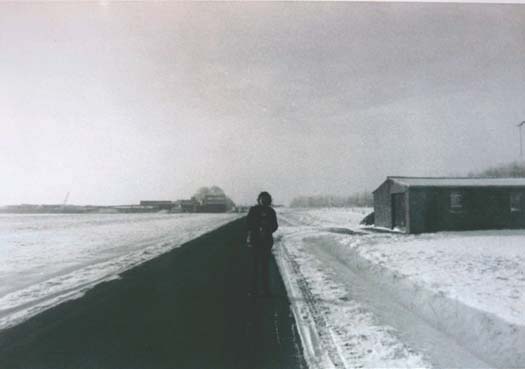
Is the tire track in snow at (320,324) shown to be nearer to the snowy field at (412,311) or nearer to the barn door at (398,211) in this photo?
the snowy field at (412,311)

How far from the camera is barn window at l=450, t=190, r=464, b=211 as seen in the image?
23078 millimetres

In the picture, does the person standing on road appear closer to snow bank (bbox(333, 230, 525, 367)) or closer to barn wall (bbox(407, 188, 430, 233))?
snow bank (bbox(333, 230, 525, 367))

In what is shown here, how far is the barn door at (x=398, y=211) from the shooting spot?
2320 centimetres

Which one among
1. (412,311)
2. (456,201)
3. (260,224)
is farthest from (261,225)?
(456,201)

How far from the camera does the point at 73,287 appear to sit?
795 centimetres

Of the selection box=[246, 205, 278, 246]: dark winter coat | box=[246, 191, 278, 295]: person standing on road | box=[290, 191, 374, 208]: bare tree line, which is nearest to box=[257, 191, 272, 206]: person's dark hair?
box=[246, 191, 278, 295]: person standing on road

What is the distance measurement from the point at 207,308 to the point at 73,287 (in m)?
3.73

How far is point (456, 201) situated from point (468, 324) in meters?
20.6

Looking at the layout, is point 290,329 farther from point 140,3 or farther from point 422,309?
point 140,3

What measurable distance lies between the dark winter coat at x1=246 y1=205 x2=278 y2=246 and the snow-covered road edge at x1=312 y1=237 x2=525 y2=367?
111 inches

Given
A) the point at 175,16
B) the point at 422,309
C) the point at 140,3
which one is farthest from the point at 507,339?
the point at 140,3

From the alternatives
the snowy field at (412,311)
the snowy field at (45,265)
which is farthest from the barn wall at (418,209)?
the snowy field at (45,265)

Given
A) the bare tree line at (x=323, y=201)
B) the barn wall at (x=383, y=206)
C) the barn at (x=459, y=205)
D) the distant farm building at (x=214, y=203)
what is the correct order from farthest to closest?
the barn wall at (x=383, y=206) → the barn at (x=459, y=205) → the bare tree line at (x=323, y=201) → the distant farm building at (x=214, y=203)

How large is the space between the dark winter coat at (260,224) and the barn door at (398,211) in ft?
59.8
